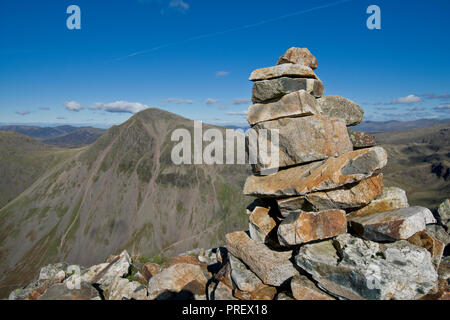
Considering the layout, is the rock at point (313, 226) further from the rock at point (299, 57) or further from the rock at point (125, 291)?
the rock at point (125, 291)

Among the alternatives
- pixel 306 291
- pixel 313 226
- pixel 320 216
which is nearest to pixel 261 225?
pixel 313 226

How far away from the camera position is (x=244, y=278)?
12.1 metres

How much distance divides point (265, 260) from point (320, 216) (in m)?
3.55

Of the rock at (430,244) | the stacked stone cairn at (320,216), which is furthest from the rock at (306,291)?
the rock at (430,244)

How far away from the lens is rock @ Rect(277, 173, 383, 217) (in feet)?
37.4

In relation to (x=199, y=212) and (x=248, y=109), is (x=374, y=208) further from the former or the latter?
(x=199, y=212)

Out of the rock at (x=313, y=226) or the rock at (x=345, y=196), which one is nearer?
the rock at (x=313, y=226)

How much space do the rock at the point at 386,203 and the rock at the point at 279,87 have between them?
701 centimetres

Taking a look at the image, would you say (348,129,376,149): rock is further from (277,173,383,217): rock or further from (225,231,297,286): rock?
(225,231,297,286): rock

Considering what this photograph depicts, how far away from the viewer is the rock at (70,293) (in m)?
14.1

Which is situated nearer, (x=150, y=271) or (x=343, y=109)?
(x=343, y=109)

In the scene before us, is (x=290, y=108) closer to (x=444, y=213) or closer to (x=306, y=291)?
(x=306, y=291)

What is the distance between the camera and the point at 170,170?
169500mm
